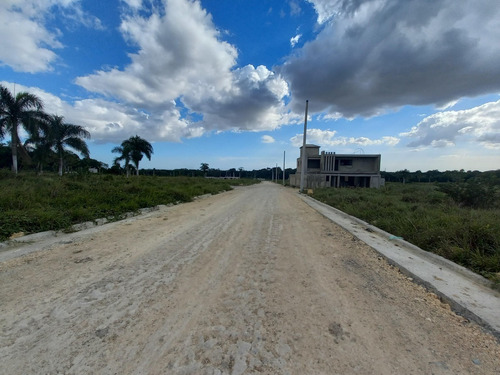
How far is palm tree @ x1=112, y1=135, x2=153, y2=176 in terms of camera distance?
3803cm

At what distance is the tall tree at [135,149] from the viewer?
1495 inches

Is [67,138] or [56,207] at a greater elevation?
[67,138]

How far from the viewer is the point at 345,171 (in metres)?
40.9

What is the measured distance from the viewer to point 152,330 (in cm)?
218

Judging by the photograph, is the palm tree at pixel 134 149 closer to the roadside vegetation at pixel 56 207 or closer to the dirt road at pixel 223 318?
the roadside vegetation at pixel 56 207

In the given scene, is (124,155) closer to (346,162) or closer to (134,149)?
(134,149)

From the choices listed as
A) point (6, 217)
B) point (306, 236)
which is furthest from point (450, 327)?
point (6, 217)

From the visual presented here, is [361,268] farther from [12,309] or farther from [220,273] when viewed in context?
[12,309]

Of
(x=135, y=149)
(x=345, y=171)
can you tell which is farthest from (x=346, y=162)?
(x=135, y=149)

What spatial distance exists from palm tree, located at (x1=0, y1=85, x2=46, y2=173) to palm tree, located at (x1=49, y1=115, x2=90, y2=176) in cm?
414

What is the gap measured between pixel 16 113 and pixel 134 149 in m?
16.1

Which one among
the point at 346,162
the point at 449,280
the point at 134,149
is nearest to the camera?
the point at 449,280

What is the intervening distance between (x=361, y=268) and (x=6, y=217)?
7413 mm

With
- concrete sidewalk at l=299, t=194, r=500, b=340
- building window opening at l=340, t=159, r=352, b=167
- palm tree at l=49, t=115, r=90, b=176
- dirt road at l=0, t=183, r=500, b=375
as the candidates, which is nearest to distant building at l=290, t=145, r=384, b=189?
building window opening at l=340, t=159, r=352, b=167
